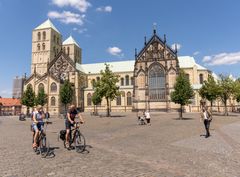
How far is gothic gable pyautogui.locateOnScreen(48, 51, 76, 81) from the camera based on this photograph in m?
76.9

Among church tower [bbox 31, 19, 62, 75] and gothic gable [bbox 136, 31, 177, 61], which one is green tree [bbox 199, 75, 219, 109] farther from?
church tower [bbox 31, 19, 62, 75]

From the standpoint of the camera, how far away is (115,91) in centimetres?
4597

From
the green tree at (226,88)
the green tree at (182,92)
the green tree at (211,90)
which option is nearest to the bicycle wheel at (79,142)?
the green tree at (182,92)

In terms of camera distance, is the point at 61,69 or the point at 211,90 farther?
the point at 61,69

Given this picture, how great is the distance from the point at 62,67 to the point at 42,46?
70.1 ft

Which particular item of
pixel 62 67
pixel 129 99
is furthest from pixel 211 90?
pixel 62 67

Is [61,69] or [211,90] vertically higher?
[61,69]

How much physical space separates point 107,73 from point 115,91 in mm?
4269

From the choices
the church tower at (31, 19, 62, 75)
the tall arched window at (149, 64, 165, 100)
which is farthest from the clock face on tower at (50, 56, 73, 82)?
the tall arched window at (149, 64, 165, 100)

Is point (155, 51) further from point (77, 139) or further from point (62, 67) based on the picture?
point (77, 139)

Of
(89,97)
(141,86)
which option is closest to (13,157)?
(141,86)

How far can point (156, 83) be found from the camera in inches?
Result: 2618

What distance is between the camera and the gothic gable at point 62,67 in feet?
252

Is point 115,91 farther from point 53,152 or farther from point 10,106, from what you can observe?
point 10,106
